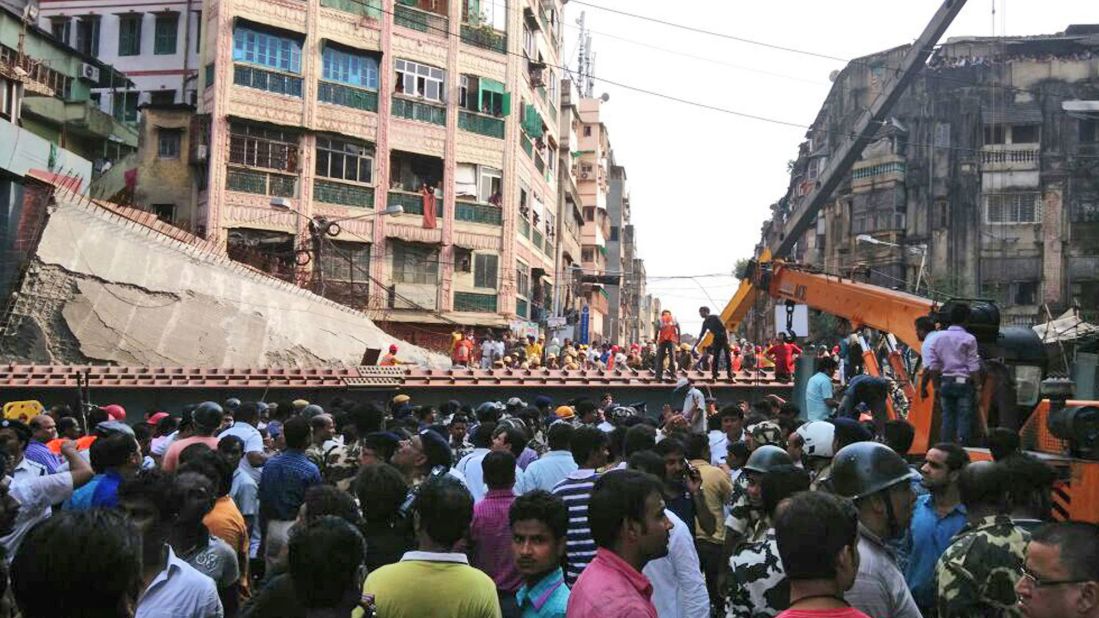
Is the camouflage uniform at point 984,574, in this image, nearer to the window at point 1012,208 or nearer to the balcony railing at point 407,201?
the balcony railing at point 407,201

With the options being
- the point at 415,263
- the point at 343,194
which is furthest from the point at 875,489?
the point at 415,263

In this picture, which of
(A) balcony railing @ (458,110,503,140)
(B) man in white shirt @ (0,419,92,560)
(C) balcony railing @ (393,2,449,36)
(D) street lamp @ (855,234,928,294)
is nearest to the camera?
(B) man in white shirt @ (0,419,92,560)

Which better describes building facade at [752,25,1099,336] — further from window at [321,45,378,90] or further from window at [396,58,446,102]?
window at [321,45,378,90]

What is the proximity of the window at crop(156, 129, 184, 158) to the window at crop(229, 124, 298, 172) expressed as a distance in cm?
268

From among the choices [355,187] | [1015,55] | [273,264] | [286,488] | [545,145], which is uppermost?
[1015,55]

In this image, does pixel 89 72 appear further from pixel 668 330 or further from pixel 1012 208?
pixel 1012 208

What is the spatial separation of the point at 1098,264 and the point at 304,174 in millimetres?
34030

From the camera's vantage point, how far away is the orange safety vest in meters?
22.6

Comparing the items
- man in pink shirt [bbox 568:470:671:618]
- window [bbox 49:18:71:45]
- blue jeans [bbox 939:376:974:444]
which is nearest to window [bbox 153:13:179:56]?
window [bbox 49:18:71:45]

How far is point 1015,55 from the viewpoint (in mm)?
50500

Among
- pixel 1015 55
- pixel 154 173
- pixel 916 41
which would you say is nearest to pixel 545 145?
pixel 154 173

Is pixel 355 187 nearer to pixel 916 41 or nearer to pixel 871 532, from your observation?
pixel 916 41

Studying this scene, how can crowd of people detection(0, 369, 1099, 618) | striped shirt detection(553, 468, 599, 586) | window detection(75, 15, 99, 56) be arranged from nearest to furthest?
crowd of people detection(0, 369, 1099, 618), striped shirt detection(553, 468, 599, 586), window detection(75, 15, 99, 56)

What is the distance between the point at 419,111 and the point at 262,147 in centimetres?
586
